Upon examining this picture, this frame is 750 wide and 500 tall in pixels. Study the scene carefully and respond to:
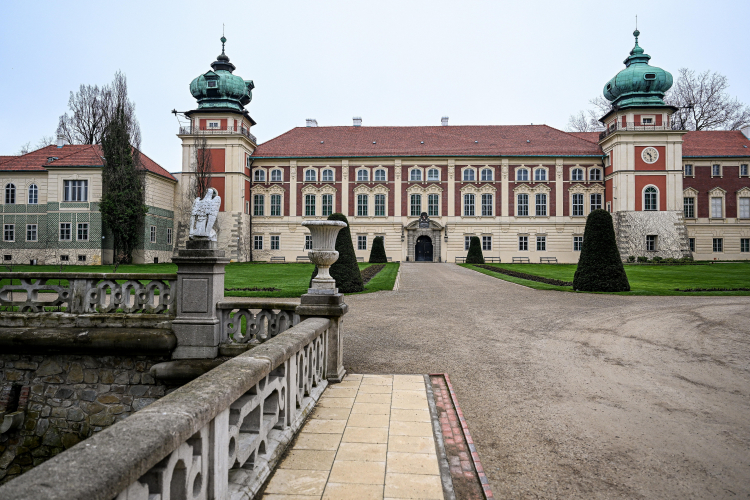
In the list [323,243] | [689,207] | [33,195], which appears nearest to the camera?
[323,243]

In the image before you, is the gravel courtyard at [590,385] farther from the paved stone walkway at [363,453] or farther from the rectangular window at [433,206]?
the rectangular window at [433,206]

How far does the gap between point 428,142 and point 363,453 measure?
4436 cm

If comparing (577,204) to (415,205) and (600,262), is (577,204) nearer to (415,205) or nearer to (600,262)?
(415,205)

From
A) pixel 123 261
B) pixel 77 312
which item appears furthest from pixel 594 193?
pixel 77 312

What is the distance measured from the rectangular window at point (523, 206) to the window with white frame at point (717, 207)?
17049 millimetres

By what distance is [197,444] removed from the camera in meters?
2.45

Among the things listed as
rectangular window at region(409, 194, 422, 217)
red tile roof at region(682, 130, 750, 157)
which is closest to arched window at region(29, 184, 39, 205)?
rectangular window at region(409, 194, 422, 217)

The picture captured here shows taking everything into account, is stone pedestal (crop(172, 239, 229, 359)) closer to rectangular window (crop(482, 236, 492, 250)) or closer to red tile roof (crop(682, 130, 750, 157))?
rectangular window (crop(482, 236, 492, 250))

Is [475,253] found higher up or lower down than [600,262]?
higher up

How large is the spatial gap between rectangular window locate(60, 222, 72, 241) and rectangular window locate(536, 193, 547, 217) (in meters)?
39.6

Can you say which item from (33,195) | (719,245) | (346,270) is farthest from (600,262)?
(33,195)

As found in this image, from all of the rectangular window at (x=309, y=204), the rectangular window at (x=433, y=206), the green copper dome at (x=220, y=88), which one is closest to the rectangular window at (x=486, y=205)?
the rectangular window at (x=433, y=206)

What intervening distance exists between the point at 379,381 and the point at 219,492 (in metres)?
3.80

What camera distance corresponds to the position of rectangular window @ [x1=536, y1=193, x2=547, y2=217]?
145 feet
